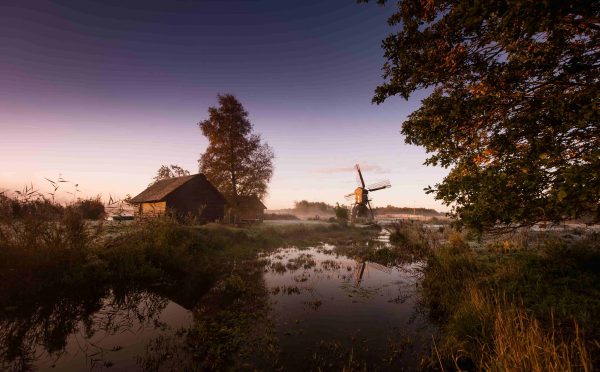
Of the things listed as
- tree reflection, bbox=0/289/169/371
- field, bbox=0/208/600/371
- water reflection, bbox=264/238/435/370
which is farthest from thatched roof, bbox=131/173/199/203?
tree reflection, bbox=0/289/169/371

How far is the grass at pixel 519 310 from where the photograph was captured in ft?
11.3

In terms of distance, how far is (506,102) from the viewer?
6012 millimetres

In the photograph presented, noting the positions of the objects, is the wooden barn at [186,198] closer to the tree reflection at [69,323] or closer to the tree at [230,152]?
the tree at [230,152]

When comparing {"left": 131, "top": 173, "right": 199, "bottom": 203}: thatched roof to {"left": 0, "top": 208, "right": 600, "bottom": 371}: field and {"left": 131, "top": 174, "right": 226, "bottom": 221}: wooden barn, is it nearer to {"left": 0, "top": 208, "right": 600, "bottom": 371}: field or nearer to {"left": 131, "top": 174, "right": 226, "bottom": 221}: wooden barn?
{"left": 131, "top": 174, "right": 226, "bottom": 221}: wooden barn

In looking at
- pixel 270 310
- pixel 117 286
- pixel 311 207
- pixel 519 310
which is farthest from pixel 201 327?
pixel 311 207

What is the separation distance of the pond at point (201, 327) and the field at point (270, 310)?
39 mm

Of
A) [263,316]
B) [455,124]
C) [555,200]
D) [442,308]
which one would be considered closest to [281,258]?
[263,316]

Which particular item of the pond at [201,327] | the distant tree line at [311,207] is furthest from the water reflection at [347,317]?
the distant tree line at [311,207]

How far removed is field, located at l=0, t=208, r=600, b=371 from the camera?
471 centimetres

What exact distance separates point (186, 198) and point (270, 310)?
21.6 metres

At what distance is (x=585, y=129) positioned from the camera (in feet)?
16.6

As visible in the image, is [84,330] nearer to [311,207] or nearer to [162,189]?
[162,189]

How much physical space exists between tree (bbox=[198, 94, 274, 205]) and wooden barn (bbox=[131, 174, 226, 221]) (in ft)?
12.9

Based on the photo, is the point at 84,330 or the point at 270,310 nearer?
the point at 84,330
